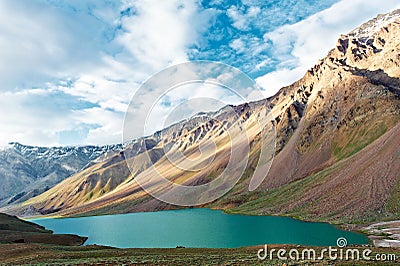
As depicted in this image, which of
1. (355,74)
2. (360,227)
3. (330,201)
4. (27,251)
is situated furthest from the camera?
(355,74)

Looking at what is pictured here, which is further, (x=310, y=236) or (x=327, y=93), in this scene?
(x=327, y=93)

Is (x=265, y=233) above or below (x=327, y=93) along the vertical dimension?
below

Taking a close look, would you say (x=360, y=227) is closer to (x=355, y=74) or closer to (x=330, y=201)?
(x=330, y=201)

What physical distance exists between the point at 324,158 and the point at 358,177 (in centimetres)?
5197

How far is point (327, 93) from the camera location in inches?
7849

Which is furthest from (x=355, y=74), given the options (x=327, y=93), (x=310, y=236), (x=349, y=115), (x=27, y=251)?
(x=27, y=251)

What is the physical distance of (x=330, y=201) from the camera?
104 metres

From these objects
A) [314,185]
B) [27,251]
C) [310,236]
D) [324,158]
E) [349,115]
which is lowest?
[27,251]

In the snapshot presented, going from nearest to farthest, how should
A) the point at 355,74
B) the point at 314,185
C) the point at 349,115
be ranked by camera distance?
1. the point at 314,185
2. the point at 349,115
3. the point at 355,74

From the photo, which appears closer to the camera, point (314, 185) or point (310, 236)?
point (310, 236)

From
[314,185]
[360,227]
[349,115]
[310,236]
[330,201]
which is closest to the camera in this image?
[310,236]

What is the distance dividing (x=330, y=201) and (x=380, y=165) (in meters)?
21.1

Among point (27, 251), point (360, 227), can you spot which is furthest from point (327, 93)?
point (27, 251)

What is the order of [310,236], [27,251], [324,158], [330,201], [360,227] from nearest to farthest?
[27,251] < [310,236] < [360,227] < [330,201] < [324,158]
